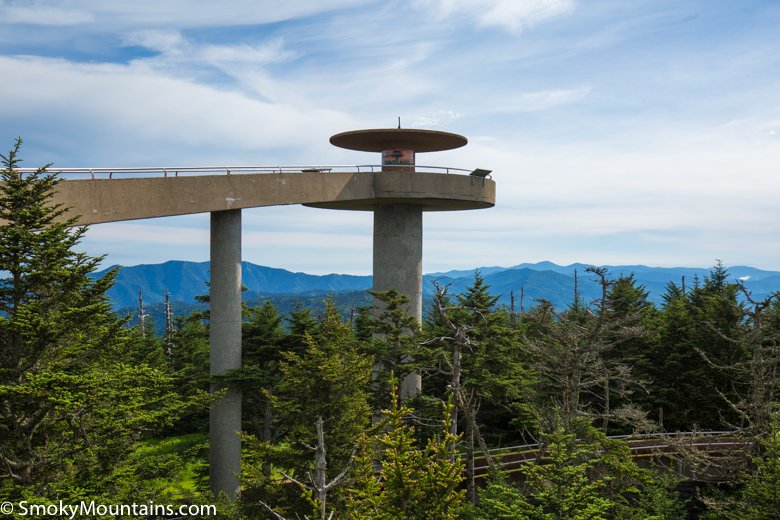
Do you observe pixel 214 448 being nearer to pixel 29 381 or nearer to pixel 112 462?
pixel 112 462

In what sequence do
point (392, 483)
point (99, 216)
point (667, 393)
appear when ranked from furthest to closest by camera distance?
point (667, 393) < point (99, 216) < point (392, 483)

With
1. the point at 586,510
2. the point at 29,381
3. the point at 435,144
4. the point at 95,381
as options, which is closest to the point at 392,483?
the point at 586,510

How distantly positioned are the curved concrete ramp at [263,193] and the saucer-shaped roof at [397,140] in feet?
6.51

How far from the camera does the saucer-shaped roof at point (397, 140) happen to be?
1118 inches

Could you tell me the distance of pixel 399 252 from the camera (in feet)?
97.3

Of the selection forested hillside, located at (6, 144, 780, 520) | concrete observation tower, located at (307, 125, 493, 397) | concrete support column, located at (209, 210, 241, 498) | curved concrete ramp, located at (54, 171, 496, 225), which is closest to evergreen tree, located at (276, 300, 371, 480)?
forested hillside, located at (6, 144, 780, 520)

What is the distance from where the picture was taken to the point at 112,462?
16.1 metres

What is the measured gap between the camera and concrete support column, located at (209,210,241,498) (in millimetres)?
23766

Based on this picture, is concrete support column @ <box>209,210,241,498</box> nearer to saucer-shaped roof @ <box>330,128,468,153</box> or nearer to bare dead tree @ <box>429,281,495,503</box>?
saucer-shaped roof @ <box>330,128,468,153</box>

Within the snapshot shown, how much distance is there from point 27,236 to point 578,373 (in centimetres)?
A: 1653

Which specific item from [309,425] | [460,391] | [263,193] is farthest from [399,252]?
[309,425]

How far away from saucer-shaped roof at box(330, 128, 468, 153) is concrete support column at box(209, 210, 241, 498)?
26.2 ft

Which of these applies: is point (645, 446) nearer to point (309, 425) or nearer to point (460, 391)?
point (460, 391)

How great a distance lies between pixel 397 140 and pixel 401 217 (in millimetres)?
3829
